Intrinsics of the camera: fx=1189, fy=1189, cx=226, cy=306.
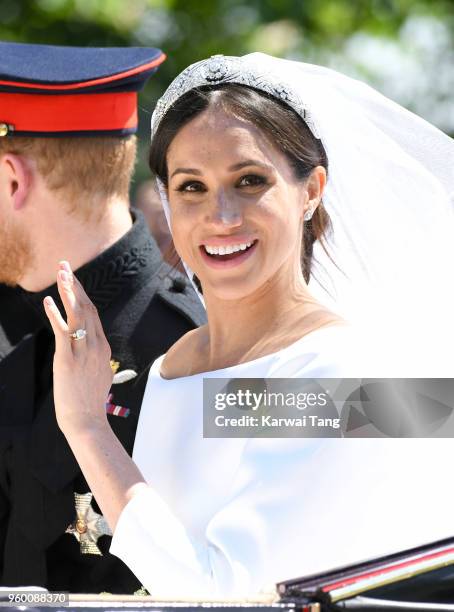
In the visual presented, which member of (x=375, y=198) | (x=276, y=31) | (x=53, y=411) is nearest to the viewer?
(x=375, y=198)

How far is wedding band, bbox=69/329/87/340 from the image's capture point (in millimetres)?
2260

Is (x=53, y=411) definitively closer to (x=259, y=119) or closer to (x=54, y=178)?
(x=54, y=178)

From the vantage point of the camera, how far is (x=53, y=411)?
2980mm

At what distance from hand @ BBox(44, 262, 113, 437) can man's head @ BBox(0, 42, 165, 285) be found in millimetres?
846

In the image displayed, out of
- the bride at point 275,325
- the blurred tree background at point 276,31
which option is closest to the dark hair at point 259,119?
the bride at point 275,325

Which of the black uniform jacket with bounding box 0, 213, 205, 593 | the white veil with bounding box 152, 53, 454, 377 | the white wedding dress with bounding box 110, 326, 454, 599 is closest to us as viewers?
the white wedding dress with bounding box 110, 326, 454, 599

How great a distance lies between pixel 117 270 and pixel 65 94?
48 cm

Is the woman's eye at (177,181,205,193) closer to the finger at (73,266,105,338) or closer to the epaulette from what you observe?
the finger at (73,266,105,338)

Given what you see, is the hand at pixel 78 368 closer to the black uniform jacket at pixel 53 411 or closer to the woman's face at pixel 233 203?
the woman's face at pixel 233 203

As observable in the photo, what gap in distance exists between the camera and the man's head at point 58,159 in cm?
309

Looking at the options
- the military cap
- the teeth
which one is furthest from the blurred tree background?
the teeth

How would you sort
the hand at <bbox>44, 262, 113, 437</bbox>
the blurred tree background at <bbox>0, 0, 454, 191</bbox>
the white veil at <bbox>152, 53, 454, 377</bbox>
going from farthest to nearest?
the blurred tree background at <bbox>0, 0, 454, 191</bbox> → the white veil at <bbox>152, 53, 454, 377</bbox> → the hand at <bbox>44, 262, 113, 437</bbox>

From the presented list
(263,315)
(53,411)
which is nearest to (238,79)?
(263,315)

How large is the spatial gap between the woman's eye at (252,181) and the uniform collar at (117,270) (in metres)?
0.92
